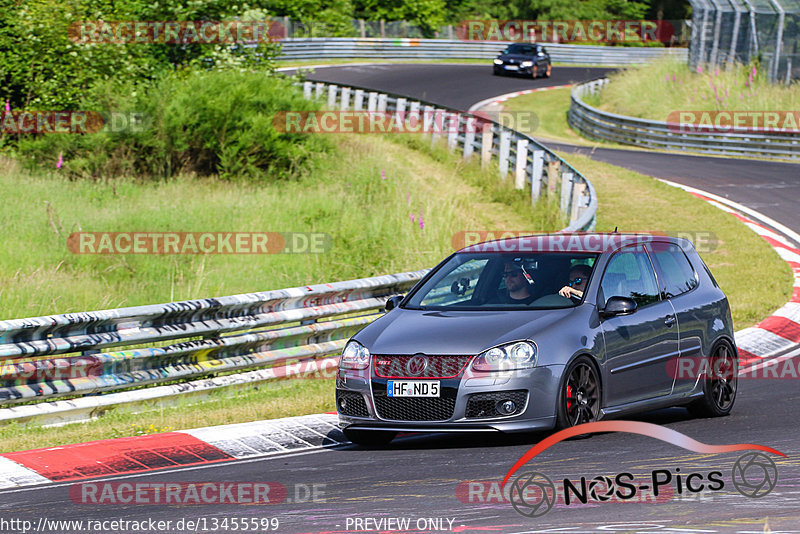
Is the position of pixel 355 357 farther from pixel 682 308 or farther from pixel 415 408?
pixel 682 308

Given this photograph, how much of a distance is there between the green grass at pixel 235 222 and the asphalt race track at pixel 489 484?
6237 mm

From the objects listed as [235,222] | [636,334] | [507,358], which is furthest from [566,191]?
[507,358]

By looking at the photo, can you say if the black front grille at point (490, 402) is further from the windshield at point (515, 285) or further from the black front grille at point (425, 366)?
the windshield at point (515, 285)

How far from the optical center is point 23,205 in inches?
702

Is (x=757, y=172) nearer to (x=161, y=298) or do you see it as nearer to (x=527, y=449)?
(x=161, y=298)

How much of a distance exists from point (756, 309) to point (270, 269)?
6.58m

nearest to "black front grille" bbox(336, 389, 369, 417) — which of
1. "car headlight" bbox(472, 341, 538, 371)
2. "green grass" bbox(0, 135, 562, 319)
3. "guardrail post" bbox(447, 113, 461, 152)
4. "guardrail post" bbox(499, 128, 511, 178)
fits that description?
"car headlight" bbox(472, 341, 538, 371)

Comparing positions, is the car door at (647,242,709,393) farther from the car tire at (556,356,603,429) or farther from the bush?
the bush

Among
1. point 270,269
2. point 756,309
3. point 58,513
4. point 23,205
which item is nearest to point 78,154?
point 23,205

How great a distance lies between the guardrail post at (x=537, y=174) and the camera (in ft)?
67.9

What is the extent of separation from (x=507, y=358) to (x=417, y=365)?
2.04 ft

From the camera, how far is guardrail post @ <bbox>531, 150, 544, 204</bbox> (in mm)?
20688

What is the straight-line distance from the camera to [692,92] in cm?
3584

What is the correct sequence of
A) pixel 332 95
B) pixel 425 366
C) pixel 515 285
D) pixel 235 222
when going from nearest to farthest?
1. pixel 425 366
2. pixel 515 285
3. pixel 235 222
4. pixel 332 95
